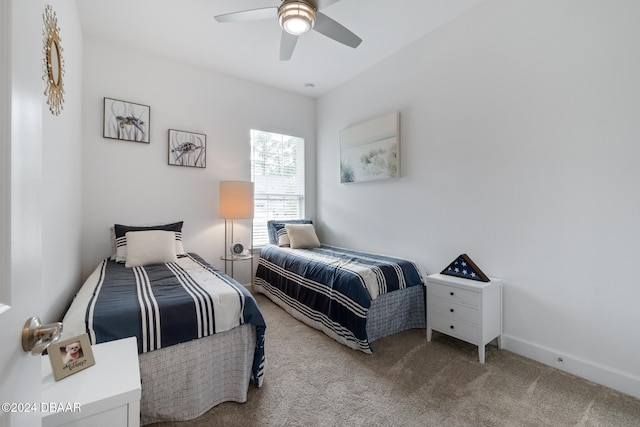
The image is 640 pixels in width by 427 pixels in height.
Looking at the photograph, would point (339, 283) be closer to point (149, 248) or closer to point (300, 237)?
point (300, 237)

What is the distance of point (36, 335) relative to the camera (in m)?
0.58

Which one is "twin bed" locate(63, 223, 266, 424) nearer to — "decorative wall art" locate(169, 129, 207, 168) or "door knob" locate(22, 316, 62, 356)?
"door knob" locate(22, 316, 62, 356)

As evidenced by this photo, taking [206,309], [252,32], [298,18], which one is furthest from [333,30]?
[206,309]

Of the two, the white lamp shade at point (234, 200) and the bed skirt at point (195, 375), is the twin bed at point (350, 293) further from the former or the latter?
the bed skirt at point (195, 375)

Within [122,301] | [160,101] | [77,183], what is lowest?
[122,301]

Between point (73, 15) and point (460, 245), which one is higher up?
point (73, 15)

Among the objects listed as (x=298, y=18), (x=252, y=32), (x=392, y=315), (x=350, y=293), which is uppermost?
(x=252, y=32)

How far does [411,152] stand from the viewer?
120 inches

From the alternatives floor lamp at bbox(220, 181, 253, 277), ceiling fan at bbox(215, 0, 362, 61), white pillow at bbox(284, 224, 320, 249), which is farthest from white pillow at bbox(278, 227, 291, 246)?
ceiling fan at bbox(215, 0, 362, 61)

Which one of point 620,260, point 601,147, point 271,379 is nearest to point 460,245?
point 620,260

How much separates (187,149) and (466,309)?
3293mm

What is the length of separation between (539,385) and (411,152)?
7.17ft

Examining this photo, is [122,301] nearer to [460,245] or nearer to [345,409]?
[345,409]

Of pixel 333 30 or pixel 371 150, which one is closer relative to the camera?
pixel 333 30
